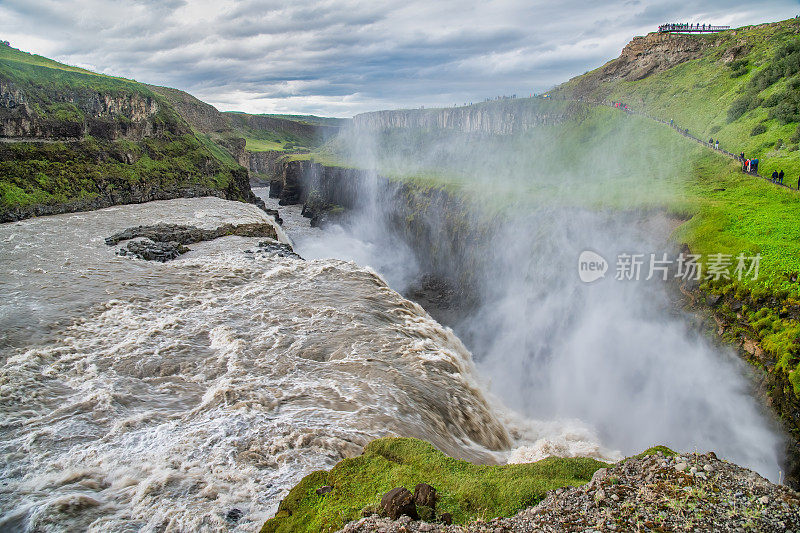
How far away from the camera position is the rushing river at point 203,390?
31.2ft

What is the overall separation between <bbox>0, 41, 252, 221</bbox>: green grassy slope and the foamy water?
71.0 ft

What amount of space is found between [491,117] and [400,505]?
7437cm

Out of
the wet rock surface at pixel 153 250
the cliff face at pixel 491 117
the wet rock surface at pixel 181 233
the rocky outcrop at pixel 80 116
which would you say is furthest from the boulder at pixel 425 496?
the cliff face at pixel 491 117

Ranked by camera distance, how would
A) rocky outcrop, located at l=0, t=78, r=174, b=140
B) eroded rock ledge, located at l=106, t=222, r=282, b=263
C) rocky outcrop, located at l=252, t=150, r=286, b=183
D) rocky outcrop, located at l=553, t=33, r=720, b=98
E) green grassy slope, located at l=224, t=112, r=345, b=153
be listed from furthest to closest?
green grassy slope, located at l=224, t=112, r=345, b=153 → rocky outcrop, located at l=252, t=150, r=286, b=183 → rocky outcrop, located at l=553, t=33, r=720, b=98 → rocky outcrop, located at l=0, t=78, r=174, b=140 → eroded rock ledge, located at l=106, t=222, r=282, b=263

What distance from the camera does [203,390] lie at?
1439 centimetres

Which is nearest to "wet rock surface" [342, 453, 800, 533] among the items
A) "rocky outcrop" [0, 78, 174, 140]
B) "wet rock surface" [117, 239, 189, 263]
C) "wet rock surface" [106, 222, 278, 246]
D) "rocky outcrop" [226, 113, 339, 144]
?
"wet rock surface" [117, 239, 189, 263]

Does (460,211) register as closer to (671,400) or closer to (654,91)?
(671,400)

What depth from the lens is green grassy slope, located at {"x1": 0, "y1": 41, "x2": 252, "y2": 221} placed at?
4316cm

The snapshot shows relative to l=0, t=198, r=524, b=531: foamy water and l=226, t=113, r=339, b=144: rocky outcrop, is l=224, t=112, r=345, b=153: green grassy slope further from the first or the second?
l=0, t=198, r=524, b=531: foamy water

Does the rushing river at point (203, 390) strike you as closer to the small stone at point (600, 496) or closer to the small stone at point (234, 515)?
the small stone at point (234, 515)

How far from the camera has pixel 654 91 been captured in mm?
68875

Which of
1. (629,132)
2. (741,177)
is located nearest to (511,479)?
(741,177)

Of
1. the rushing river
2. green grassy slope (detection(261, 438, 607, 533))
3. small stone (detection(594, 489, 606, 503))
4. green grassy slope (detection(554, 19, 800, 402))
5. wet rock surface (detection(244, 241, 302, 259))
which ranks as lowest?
the rushing river

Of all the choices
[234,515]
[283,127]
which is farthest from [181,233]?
[283,127]
